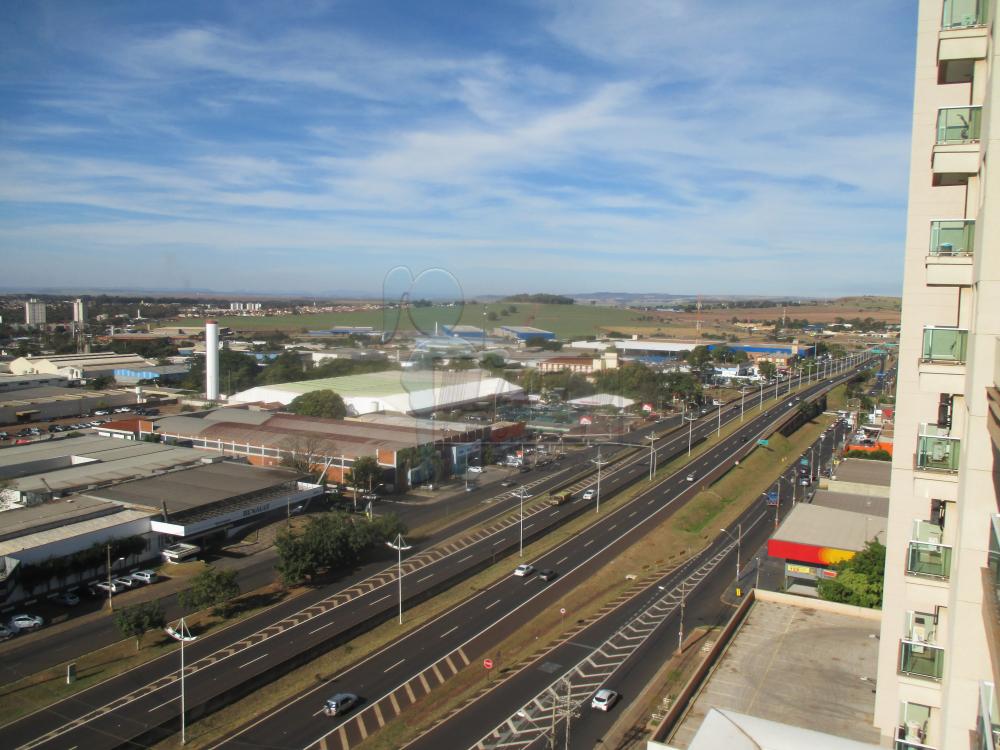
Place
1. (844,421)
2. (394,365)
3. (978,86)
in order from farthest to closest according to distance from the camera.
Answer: (394,365)
(844,421)
(978,86)

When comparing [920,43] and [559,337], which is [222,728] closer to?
[920,43]

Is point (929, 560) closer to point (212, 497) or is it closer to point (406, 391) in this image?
point (212, 497)

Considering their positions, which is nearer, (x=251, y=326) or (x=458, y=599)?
(x=458, y=599)

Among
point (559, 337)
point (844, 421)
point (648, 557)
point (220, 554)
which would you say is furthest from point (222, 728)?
point (559, 337)

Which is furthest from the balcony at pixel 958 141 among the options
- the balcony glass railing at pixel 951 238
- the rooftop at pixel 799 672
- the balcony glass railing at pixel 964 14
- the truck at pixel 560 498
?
the truck at pixel 560 498

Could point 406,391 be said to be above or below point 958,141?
below

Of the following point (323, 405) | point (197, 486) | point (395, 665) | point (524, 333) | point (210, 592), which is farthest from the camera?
point (524, 333)

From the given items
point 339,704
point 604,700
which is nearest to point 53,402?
point 339,704

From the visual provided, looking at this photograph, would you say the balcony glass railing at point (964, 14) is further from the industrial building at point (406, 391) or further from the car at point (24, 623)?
the industrial building at point (406, 391)
